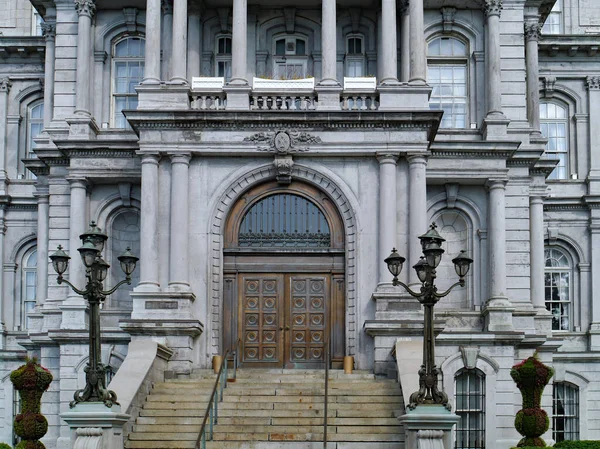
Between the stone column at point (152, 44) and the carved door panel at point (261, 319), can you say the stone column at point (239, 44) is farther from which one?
the carved door panel at point (261, 319)

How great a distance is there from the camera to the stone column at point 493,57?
1533 inches

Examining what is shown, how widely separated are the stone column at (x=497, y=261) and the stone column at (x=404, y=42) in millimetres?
4128

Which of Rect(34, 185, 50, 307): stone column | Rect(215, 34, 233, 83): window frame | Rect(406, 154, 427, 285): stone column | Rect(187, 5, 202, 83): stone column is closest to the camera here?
Rect(406, 154, 427, 285): stone column

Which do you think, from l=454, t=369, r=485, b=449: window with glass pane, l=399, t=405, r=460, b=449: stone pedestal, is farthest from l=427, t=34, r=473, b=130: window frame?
l=399, t=405, r=460, b=449: stone pedestal

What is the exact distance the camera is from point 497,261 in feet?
124

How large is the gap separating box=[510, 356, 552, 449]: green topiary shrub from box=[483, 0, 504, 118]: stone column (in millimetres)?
10591

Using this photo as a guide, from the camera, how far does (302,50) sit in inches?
1549

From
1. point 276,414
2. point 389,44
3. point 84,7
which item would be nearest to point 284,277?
point 276,414

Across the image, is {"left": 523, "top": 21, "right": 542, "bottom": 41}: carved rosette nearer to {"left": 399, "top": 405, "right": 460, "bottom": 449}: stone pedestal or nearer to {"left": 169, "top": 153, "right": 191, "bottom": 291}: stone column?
{"left": 169, "top": 153, "right": 191, "bottom": 291}: stone column

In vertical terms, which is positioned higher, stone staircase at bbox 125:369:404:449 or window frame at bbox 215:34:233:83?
window frame at bbox 215:34:233:83

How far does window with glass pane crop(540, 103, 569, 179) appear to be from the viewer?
4728 cm

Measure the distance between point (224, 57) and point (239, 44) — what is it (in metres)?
3.90

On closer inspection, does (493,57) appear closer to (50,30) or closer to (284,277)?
(284,277)

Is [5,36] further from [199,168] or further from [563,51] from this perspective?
[563,51]
